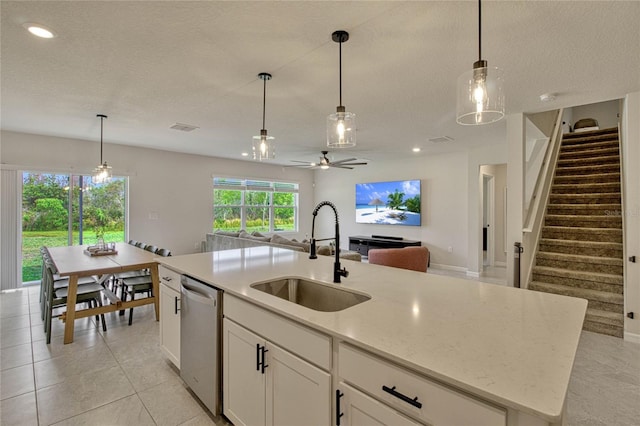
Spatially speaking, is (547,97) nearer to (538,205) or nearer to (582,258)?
(538,205)

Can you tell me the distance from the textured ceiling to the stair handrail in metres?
1.47

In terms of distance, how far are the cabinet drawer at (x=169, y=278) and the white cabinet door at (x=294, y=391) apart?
1.19 metres

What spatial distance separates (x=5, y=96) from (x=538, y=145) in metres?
7.43

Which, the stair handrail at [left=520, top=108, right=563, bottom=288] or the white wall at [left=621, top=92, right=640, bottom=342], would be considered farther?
the stair handrail at [left=520, top=108, right=563, bottom=288]

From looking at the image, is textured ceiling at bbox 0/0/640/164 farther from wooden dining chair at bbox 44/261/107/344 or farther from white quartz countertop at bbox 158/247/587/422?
wooden dining chair at bbox 44/261/107/344

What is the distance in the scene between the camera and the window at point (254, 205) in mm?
7574

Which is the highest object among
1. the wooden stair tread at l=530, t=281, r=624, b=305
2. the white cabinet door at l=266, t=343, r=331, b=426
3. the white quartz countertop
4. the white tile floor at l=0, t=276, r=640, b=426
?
the white quartz countertop

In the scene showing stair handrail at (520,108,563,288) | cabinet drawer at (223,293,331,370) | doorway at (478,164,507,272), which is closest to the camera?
cabinet drawer at (223,293,331,370)

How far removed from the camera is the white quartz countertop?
2.78 ft

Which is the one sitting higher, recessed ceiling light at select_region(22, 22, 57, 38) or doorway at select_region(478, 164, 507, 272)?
recessed ceiling light at select_region(22, 22, 57, 38)

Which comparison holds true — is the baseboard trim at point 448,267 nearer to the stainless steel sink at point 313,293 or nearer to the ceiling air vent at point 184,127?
the stainless steel sink at point 313,293

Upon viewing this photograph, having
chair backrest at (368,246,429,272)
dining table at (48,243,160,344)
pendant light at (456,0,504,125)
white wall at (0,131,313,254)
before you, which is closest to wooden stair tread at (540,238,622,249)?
chair backrest at (368,246,429,272)

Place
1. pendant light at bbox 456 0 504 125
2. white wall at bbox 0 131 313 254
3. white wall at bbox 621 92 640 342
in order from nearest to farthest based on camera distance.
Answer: pendant light at bbox 456 0 504 125 < white wall at bbox 621 92 640 342 < white wall at bbox 0 131 313 254

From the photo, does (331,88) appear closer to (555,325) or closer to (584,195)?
(555,325)
